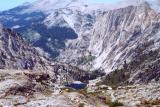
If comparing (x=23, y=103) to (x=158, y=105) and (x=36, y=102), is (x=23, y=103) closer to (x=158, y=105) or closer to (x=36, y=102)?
(x=36, y=102)

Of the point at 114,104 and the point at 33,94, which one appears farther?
the point at 114,104

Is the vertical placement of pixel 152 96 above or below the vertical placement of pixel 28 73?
below

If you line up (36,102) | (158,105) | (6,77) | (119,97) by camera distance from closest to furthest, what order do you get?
(36,102)
(158,105)
(6,77)
(119,97)

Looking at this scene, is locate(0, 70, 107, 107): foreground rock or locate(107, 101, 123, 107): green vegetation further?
locate(107, 101, 123, 107): green vegetation

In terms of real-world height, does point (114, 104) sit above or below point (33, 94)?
below

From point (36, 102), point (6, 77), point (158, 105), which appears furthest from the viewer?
point (6, 77)

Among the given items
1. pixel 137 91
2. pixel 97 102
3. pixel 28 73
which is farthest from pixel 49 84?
pixel 137 91

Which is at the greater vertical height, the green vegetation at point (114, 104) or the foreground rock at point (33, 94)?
the foreground rock at point (33, 94)

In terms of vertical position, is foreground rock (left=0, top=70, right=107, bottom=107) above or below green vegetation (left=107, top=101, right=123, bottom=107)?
above

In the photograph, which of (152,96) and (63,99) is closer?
(63,99)

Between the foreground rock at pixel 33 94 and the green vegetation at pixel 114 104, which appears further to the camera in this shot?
the green vegetation at pixel 114 104
